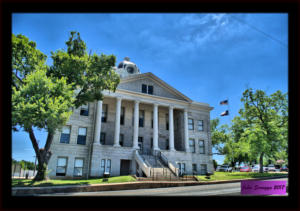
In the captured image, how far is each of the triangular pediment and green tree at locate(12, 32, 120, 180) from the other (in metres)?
7.54

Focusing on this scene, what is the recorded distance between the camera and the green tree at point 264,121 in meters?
20.8

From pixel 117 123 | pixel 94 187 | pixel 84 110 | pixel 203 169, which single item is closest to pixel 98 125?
pixel 117 123

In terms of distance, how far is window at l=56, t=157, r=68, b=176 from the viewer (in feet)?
70.6

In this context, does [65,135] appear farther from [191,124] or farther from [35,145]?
[191,124]

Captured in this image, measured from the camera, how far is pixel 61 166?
856 inches

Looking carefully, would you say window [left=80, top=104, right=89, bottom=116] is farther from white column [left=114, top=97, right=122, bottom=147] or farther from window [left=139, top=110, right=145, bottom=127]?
window [left=139, top=110, right=145, bottom=127]

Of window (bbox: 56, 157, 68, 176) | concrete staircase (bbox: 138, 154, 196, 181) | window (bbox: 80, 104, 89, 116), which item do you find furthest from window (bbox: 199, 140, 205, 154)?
window (bbox: 56, 157, 68, 176)

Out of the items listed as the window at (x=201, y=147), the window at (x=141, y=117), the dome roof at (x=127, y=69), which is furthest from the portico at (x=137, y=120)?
the dome roof at (x=127, y=69)

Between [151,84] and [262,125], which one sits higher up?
[151,84]

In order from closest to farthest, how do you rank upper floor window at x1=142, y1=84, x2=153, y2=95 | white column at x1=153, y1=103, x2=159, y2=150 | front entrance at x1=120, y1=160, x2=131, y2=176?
front entrance at x1=120, y1=160, x2=131, y2=176
white column at x1=153, y1=103, x2=159, y2=150
upper floor window at x1=142, y1=84, x2=153, y2=95

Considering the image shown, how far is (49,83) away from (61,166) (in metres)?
11.2
